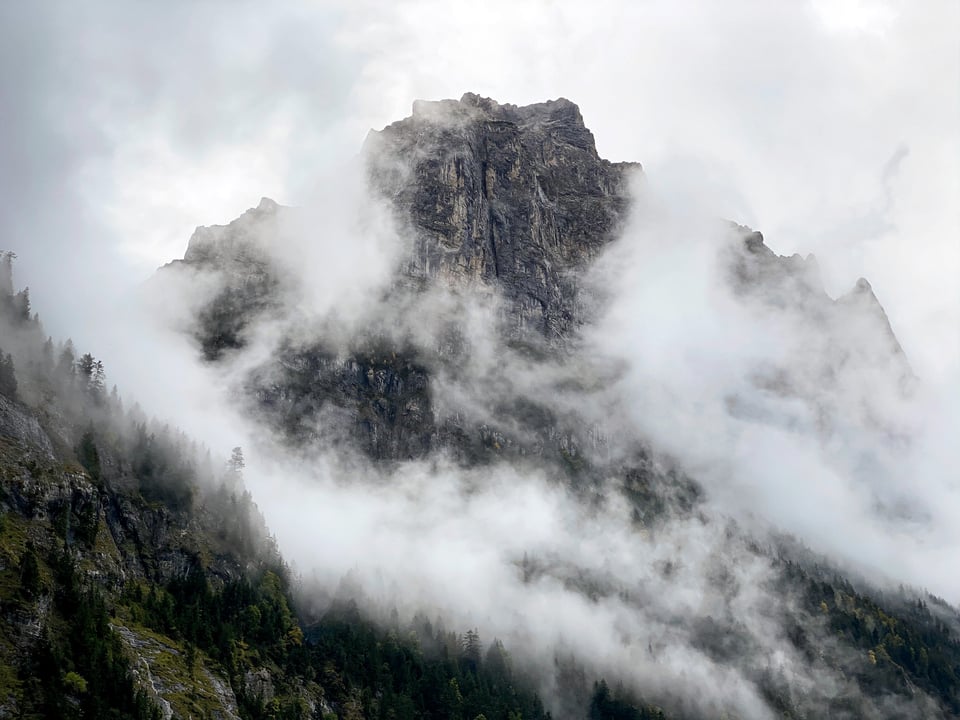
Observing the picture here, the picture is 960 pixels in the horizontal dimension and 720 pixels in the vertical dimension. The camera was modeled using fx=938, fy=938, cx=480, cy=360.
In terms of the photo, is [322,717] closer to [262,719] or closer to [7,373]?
[262,719]

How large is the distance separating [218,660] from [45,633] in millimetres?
42999

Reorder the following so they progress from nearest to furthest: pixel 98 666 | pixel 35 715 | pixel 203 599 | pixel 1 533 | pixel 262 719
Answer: pixel 35 715 → pixel 98 666 → pixel 1 533 → pixel 262 719 → pixel 203 599

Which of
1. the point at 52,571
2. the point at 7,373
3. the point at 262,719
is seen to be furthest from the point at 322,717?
the point at 7,373

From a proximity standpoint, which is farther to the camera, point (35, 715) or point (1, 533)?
point (1, 533)

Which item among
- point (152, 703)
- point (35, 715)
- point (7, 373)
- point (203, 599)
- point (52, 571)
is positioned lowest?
point (35, 715)

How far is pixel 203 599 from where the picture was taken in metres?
200

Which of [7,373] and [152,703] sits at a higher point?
[7,373]

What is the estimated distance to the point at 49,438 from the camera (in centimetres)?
19562

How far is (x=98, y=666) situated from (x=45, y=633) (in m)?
9.81

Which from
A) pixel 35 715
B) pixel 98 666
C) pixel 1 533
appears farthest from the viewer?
pixel 1 533

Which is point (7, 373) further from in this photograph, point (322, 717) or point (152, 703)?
point (322, 717)

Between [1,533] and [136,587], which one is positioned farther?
[136,587]

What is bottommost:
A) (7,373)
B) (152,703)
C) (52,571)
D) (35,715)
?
(35,715)

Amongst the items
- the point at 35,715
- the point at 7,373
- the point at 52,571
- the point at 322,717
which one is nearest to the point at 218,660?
the point at 322,717
